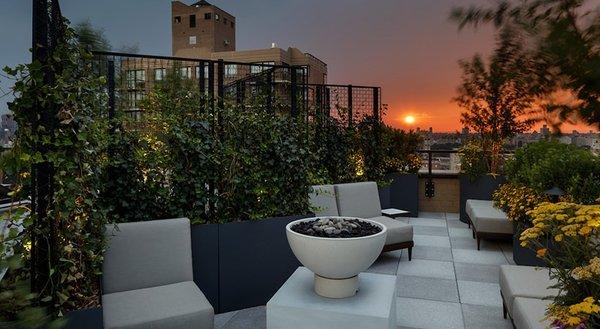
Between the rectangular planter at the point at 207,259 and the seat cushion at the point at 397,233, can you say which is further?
the seat cushion at the point at 397,233

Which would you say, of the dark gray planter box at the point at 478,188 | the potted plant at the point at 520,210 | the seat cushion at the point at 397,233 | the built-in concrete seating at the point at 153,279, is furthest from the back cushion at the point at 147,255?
the dark gray planter box at the point at 478,188

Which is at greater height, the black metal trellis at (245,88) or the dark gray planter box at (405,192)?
the black metal trellis at (245,88)

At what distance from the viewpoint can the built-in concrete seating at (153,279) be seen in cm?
264

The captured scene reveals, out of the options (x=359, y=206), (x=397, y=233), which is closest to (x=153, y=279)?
(x=397, y=233)

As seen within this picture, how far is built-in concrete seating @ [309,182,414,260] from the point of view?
514 cm

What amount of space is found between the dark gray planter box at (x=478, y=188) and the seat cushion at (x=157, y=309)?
5.80 meters

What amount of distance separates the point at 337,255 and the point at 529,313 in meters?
1.23

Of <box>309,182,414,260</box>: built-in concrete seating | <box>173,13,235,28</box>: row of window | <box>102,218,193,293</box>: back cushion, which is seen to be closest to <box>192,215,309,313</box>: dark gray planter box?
<box>102,218,193,293</box>: back cushion

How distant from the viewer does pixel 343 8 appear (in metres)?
2.03

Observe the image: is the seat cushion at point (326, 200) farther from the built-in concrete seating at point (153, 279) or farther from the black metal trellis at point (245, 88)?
the built-in concrete seating at point (153, 279)

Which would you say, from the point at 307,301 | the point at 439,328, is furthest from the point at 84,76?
the point at 439,328

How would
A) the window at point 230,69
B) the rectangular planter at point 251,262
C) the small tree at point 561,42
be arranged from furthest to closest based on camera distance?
the window at point 230,69, the rectangular planter at point 251,262, the small tree at point 561,42

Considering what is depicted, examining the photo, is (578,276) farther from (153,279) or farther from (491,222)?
(491,222)

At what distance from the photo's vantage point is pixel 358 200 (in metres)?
5.71
